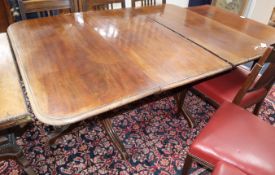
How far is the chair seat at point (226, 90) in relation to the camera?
151 centimetres

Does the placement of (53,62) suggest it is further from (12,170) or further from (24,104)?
(12,170)

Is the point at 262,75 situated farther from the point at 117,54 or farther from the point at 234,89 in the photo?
the point at 117,54

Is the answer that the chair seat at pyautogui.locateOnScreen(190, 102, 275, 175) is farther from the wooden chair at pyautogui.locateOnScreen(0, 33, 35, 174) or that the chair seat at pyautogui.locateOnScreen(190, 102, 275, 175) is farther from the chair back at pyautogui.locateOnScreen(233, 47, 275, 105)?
the wooden chair at pyautogui.locateOnScreen(0, 33, 35, 174)

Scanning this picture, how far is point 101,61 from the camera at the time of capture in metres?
1.15

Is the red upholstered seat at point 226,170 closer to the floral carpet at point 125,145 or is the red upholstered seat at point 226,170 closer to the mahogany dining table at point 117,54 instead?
the mahogany dining table at point 117,54

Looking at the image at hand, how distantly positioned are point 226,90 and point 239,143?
0.49m

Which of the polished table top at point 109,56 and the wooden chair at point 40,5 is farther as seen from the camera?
the wooden chair at point 40,5

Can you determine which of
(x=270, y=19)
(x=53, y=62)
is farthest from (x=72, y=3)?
(x=270, y=19)

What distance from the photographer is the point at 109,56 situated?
1.20 meters

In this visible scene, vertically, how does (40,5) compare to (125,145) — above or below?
above

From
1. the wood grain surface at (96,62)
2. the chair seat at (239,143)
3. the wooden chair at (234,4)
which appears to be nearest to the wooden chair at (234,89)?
the chair seat at (239,143)

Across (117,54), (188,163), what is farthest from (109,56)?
(188,163)

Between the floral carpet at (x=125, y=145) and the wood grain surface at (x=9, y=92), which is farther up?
the wood grain surface at (x=9, y=92)

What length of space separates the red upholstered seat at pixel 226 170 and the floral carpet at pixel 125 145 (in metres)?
0.53
